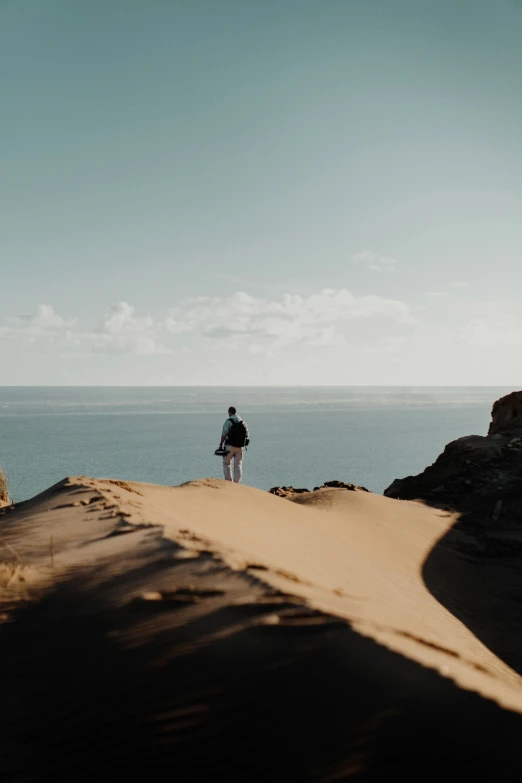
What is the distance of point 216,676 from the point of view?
7.82 ft

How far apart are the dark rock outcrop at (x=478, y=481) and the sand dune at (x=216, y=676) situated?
25.0 feet

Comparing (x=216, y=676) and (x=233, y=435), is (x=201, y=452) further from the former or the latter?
(x=216, y=676)

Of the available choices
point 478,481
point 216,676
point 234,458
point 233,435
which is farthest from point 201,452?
point 216,676

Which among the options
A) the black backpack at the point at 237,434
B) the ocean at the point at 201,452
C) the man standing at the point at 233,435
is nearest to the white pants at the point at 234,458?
the man standing at the point at 233,435

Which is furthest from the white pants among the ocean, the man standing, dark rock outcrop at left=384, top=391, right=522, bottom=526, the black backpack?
the ocean

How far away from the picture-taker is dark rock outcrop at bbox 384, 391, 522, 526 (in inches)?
461

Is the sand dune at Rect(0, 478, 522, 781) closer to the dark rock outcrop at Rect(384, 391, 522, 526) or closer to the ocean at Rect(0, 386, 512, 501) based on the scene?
the dark rock outcrop at Rect(384, 391, 522, 526)

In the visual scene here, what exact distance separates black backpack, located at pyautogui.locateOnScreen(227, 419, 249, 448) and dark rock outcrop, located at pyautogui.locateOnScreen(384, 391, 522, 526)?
Answer: 16.1ft

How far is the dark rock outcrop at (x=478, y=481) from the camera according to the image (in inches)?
461

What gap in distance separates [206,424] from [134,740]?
86.8 m

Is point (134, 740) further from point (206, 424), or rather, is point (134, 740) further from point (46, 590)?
point (206, 424)

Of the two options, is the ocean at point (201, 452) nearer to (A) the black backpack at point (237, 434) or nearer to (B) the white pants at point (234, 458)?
(B) the white pants at point (234, 458)

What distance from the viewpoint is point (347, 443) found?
6281 cm

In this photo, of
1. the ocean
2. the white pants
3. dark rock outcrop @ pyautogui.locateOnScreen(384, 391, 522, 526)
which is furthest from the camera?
the ocean
